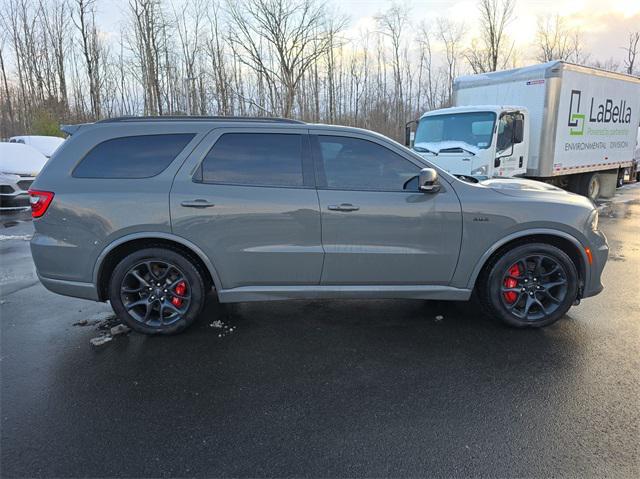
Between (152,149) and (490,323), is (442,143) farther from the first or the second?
(152,149)

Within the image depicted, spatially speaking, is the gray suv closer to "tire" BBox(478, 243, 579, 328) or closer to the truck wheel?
"tire" BBox(478, 243, 579, 328)

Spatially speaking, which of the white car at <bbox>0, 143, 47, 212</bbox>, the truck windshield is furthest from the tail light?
the white car at <bbox>0, 143, 47, 212</bbox>

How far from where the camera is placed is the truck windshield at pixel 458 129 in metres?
9.17

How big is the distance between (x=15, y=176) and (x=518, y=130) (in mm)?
11737

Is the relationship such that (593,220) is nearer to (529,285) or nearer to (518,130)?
(529,285)

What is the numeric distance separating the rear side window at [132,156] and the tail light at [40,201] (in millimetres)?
283

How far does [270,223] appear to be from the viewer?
3.86 metres

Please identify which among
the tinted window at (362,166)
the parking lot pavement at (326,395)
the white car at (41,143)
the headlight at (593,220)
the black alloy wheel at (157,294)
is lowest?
the parking lot pavement at (326,395)

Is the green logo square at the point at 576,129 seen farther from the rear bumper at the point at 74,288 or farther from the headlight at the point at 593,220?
the rear bumper at the point at 74,288

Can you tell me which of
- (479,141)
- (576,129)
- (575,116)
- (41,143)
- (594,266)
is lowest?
(594,266)

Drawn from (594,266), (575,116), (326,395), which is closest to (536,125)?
(575,116)

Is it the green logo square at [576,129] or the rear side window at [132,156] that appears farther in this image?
the green logo square at [576,129]

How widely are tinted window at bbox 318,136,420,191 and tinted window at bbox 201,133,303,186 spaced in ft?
0.86

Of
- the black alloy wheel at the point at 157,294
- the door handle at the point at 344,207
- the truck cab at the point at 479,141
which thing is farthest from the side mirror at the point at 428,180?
the truck cab at the point at 479,141
